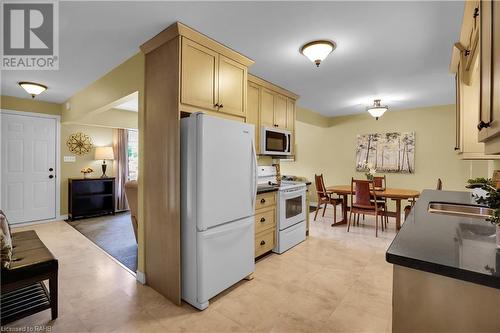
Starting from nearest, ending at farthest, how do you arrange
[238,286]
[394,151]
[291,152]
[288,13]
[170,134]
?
[288,13] < [170,134] < [238,286] < [291,152] < [394,151]

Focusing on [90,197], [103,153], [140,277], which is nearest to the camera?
[140,277]

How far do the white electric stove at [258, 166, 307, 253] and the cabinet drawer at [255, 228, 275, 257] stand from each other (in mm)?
105

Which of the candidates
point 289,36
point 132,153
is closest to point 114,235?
point 132,153

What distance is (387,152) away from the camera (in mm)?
5609

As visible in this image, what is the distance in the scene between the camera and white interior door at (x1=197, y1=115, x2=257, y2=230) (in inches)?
79.2

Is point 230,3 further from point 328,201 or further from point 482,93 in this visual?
point 328,201

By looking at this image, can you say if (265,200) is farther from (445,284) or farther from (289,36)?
(445,284)

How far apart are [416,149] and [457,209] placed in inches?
148

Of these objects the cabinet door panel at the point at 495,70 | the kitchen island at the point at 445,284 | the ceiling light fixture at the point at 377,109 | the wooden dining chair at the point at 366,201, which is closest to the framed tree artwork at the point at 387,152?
the ceiling light fixture at the point at 377,109

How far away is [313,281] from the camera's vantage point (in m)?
2.53

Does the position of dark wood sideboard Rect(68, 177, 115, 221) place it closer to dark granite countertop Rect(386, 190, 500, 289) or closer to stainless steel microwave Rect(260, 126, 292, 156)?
stainless steel microwave Rect(260, 126, 292, 156)

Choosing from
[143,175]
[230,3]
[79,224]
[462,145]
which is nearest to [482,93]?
[462,145]

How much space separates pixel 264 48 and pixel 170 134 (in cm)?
129

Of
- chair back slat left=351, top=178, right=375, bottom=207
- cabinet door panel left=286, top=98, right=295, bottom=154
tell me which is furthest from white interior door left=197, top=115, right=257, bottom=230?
chair back slat left=351, top=178, right=375, bottom=207
